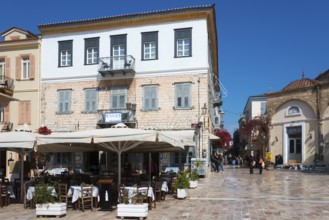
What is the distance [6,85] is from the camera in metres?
26.3

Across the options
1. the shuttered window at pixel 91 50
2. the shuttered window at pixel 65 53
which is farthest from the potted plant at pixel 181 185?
the shuttered window at pixel 65 53

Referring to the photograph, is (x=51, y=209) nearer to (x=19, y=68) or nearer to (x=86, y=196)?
(x=86, y=196)

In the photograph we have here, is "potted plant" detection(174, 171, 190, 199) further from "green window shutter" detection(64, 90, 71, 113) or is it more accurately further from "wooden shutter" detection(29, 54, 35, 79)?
"wooden shutter" detection(29, 54, 35, 79)

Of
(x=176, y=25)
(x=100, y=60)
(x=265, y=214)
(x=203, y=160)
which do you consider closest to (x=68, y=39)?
(x=100, y=60)

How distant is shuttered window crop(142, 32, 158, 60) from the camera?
24.6m

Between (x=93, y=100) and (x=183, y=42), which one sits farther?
(x=93, y=100)

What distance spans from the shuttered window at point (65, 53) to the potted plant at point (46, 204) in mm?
17595

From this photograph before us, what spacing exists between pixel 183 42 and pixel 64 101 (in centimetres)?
870

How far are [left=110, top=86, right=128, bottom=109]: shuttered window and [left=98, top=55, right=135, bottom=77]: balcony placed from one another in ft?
3.33

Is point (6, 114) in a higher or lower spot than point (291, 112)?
lower

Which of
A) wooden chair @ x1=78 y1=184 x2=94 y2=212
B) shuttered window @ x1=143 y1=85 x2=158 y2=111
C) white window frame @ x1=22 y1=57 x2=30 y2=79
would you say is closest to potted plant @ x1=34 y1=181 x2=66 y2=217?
wooden chair @ x1=78 y1=184 x2=94 y2=212

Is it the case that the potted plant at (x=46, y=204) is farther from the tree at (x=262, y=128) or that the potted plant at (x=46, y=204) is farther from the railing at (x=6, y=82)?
the tree at (x=262, y=128)

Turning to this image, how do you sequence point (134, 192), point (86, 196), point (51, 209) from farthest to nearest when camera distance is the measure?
point (86, 196) < point (134, 192) < point (51, 209)

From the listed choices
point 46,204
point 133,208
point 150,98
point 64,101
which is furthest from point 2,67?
point 133,208
